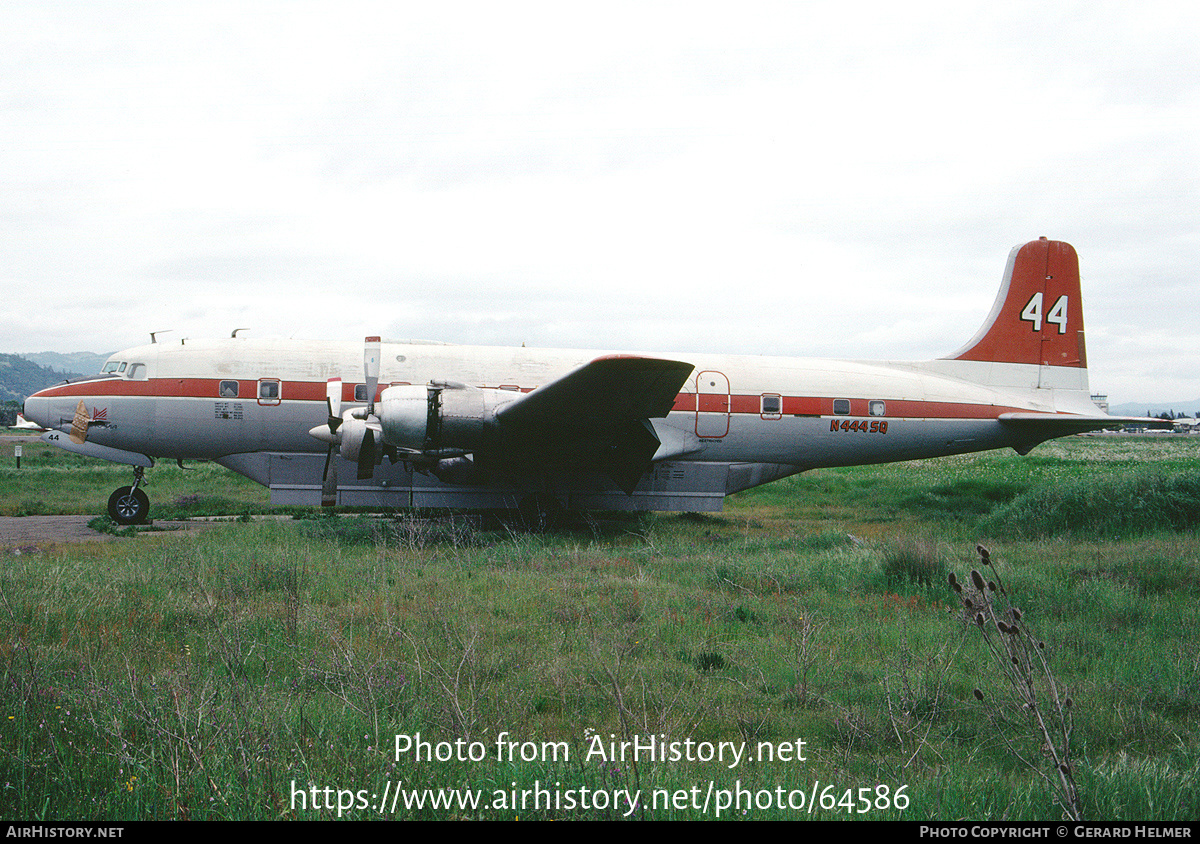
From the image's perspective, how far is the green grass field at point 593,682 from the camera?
3203 millimetres

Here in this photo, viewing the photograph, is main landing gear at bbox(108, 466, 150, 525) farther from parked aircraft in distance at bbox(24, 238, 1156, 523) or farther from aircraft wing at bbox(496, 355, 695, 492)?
aircraft wing at bbox(496, 355, 695, 492)

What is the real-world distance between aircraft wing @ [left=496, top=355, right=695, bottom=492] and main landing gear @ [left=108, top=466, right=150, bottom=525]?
7527 millimetres

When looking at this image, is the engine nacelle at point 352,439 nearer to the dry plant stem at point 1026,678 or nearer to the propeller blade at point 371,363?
the propeller blade at point 371,363

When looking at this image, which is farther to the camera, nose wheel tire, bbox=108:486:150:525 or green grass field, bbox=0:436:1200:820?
nose wheel tire, bbox=108:486:150:525

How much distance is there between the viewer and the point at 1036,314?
15430mm

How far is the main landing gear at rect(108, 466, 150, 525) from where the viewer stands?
524 inches

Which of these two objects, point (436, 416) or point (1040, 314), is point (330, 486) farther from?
point (1040, 314)

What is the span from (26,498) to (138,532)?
8.48 meters

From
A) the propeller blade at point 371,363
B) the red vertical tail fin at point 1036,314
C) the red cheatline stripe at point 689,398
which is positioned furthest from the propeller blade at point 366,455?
the red vertical tail fin at point 1036,314

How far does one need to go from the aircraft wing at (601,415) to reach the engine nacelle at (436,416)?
37cm

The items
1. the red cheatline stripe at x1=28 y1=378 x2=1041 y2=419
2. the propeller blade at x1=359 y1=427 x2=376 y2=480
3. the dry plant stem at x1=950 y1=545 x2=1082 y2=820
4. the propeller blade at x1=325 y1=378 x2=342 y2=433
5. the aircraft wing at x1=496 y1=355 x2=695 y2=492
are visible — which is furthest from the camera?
the red cheatline stripe at x1=28 y1=378 x2=1041 y2=419

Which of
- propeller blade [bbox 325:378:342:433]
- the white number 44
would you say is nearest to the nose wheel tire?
propeller blade [bbox 325:378:342:433]
